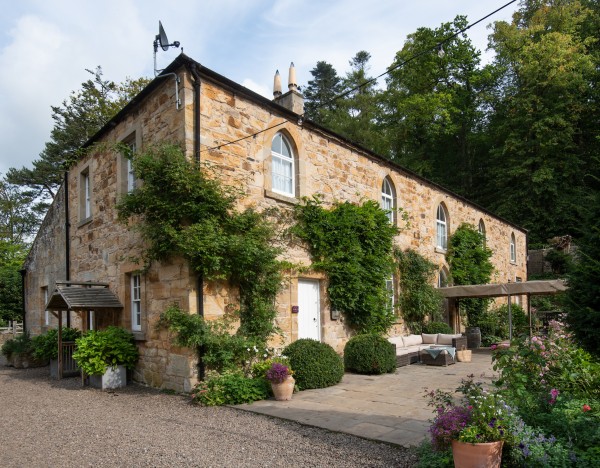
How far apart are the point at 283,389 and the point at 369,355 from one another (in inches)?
129

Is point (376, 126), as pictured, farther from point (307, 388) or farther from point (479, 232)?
point (307, 388)

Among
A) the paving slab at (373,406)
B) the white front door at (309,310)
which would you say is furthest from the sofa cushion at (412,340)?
the white front door at (309,310)

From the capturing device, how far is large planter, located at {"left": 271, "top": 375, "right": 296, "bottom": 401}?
7712mm

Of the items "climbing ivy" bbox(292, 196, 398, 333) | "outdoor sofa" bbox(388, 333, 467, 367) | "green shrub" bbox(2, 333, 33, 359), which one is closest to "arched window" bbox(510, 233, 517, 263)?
"outdoor sofa" bbox(388, 333, 467, 367)

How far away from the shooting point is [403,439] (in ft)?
17.7

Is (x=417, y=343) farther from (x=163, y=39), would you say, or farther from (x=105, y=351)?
(x=163, y=39)

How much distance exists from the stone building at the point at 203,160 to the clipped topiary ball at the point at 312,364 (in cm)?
112

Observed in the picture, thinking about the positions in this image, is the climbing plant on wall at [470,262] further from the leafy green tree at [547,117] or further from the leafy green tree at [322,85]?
the leafy green tree at [322,85]

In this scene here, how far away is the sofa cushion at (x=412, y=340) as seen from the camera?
13264 millimetres

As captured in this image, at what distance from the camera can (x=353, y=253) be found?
38.4ft

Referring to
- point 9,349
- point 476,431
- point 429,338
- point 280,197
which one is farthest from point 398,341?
point 9,349

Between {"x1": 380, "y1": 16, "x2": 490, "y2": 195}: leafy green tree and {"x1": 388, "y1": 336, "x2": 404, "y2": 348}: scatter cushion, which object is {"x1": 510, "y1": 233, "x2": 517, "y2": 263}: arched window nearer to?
{"x1": 380, "y1": 16, "x2": 490, "y2": 195}: leafy green tree

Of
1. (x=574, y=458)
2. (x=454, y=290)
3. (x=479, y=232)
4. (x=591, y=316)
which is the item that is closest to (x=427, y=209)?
(x=454, y=290)

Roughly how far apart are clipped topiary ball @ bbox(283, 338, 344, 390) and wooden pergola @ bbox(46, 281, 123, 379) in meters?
4.29
